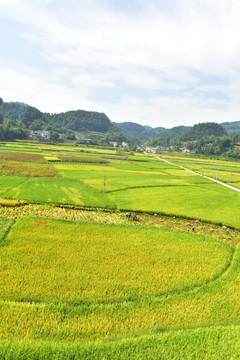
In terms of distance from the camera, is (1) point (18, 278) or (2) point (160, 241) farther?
(2) point (160, 241)

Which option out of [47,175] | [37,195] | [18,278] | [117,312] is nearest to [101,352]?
[117,312]

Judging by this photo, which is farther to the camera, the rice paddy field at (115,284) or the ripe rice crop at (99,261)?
the ripe rice crop at (99,261)

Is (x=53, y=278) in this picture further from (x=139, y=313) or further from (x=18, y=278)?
(x=139, y=313)

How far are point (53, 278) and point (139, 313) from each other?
4.96 m

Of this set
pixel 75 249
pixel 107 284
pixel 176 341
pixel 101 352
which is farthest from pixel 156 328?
pixel 75 249

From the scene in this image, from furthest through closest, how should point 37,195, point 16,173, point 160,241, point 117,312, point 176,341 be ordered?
point 16,173
point 37,195
point 160,241
point 117,312
point 176,341

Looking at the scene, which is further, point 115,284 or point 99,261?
point 99,261

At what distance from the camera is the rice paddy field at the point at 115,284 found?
8.08 metres

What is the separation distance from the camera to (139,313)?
31.7ft

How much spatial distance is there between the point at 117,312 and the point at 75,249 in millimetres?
5745

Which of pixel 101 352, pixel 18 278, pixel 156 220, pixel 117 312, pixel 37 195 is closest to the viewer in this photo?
pixel 101 352

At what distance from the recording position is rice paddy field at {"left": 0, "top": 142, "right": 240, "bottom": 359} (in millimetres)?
8078

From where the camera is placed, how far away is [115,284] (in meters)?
11.3

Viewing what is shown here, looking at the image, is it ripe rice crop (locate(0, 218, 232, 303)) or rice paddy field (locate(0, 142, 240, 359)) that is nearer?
rice paddy field (locate(0, 142, 240, 359))
